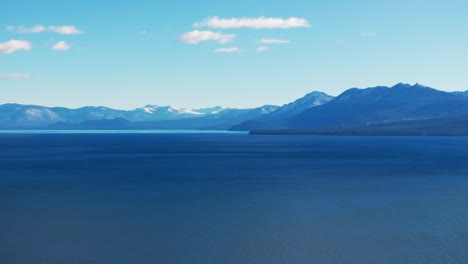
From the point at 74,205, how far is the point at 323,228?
29703 mm

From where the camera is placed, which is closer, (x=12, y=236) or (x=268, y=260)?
(x=268, y=260)

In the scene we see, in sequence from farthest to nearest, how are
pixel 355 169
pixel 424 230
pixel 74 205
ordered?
1. pixel 355 169
2. pixel 74 205
3. pixel 424 230

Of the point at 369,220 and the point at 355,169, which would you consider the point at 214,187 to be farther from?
the point at 355,169

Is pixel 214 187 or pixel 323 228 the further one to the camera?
pixel 214 187

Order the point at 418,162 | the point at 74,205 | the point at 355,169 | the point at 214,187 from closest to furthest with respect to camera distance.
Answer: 1. the point at 74,205
2. the point at 214,187
3. the point at 355,169
4. the point at 418,162

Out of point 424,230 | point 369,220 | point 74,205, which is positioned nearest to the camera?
point 424,230

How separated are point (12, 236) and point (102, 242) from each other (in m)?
8.54

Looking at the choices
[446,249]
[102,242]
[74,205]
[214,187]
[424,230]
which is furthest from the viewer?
[214,187]

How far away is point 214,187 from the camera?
83438mm

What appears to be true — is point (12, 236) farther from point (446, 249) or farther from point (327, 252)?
point (446, 249)

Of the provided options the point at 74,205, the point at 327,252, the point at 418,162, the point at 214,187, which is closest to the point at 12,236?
the point at 74,205

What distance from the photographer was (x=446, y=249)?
43.8m

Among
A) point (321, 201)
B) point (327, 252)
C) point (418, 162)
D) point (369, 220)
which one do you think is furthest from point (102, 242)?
point (418, 162)

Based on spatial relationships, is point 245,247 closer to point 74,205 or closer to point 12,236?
point 12,236
